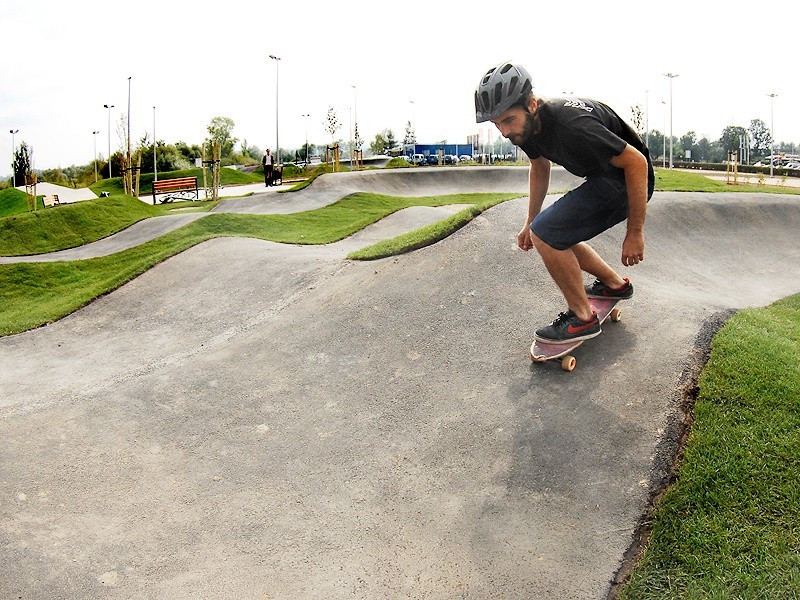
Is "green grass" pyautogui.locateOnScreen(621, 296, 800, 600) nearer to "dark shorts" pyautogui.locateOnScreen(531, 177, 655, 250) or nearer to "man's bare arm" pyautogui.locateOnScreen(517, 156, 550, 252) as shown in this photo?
"dark shorts" pyautogui.locateOnScreen(531, 177, 655, 250)

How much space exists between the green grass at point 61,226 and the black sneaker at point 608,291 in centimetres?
1985

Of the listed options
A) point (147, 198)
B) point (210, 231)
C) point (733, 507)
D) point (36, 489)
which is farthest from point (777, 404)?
point (147, 198)

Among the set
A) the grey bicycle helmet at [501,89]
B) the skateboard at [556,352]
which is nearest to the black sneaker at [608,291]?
the skateboard at [556,352]

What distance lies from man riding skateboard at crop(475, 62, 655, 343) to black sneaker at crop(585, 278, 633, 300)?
40cm

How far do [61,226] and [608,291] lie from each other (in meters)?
22.2

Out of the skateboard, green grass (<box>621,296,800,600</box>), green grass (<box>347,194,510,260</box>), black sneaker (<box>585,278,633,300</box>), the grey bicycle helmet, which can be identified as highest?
the grey bicycle helmet

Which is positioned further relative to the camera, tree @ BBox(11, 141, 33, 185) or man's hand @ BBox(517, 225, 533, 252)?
tree @ BBox(11, 141, 33, 185)

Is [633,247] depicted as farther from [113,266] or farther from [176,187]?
[176,187]

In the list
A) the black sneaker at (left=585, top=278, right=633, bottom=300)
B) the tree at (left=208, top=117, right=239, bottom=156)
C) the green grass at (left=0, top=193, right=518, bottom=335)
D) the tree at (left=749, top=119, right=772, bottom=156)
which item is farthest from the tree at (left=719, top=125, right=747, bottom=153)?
the black sneaker at (left=585, top=278, right=633, bottom=300)

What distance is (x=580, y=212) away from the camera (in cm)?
558

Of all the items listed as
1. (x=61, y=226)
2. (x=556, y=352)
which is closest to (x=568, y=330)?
(x=556, y=352)

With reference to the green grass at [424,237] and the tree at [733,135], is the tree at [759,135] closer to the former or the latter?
the tree at [733,135]

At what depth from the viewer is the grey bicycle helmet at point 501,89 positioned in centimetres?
519

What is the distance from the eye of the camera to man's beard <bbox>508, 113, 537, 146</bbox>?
537 cm
